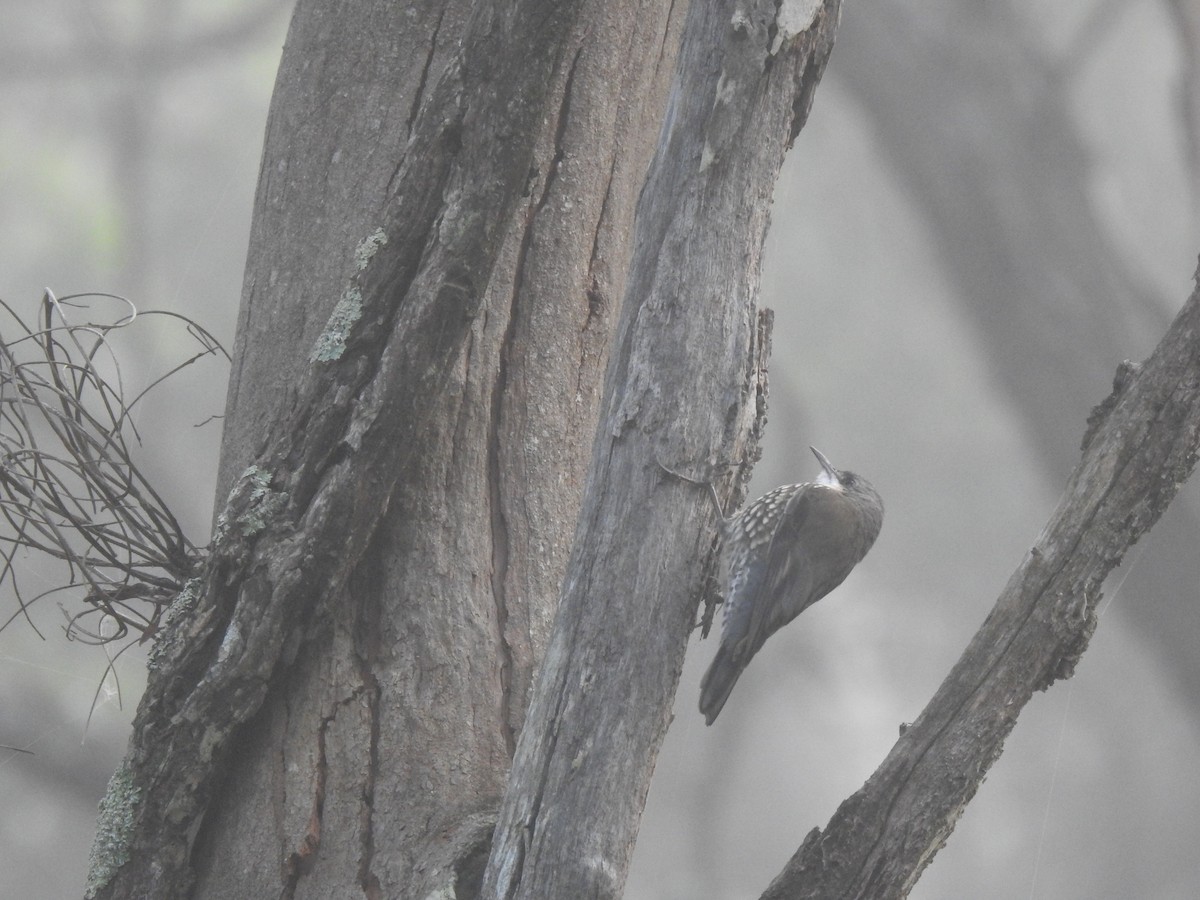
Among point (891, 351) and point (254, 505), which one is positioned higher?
point (891, 351)

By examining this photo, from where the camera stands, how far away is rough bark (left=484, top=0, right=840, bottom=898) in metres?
1.29

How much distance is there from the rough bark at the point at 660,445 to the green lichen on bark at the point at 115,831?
20.6 inches

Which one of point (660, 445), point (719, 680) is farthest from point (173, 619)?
point (719, 680)

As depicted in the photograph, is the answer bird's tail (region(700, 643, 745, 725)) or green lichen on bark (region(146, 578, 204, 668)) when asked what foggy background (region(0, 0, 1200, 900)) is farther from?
green lichen on bark (region(146, 578, 204, 668))

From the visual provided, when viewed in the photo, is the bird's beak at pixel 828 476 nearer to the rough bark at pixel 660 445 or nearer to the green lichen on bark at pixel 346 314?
the rough bark at pixel 660 445

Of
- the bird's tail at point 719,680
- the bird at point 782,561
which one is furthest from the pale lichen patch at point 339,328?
the bird's tail at point 719,680

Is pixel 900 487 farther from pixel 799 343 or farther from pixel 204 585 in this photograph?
pixel 204 585

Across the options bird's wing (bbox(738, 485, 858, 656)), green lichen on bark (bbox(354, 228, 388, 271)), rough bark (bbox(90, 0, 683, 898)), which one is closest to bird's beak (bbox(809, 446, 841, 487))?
bird's wing (bbox(738, 485, 858, 656))

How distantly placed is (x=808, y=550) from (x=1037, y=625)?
1.12 meters

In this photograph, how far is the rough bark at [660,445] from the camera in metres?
1.29

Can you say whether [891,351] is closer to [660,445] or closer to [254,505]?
[660,445]

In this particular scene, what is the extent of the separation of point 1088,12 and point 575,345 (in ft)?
11.6

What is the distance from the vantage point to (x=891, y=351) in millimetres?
4301

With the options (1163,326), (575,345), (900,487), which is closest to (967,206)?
(1163,326)
